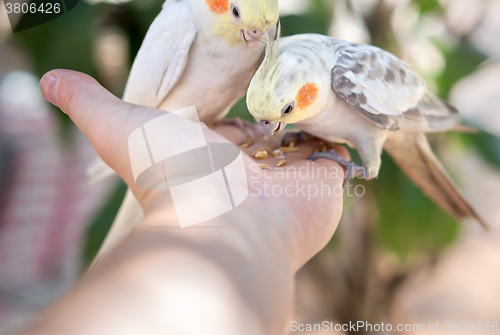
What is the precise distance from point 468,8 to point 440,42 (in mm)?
590

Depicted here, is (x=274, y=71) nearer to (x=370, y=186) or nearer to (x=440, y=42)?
(x=370, y=186)

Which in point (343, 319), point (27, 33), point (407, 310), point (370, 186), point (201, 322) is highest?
point (201, 322)

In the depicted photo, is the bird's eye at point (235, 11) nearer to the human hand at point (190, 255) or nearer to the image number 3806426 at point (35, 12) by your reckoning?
the human hand at point (190, 255)

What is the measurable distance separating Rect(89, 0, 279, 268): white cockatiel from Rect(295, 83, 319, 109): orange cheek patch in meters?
0.16

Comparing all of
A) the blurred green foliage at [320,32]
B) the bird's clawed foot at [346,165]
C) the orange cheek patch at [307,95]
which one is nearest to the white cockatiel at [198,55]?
the orange cheek patch at [307,95]

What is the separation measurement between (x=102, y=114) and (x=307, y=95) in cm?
45

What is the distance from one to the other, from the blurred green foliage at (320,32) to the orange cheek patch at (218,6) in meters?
0.56

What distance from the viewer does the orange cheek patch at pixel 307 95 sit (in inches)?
33.3

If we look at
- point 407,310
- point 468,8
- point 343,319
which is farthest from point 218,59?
point 407,310

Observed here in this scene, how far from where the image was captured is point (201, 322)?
42 cm

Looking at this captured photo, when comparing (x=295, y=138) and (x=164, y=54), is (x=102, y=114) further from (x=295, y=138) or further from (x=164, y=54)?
(x=295, y=138)

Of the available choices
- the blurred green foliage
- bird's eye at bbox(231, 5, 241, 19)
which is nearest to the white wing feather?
bird's eye at bbox(231, 5, 241, 19)
